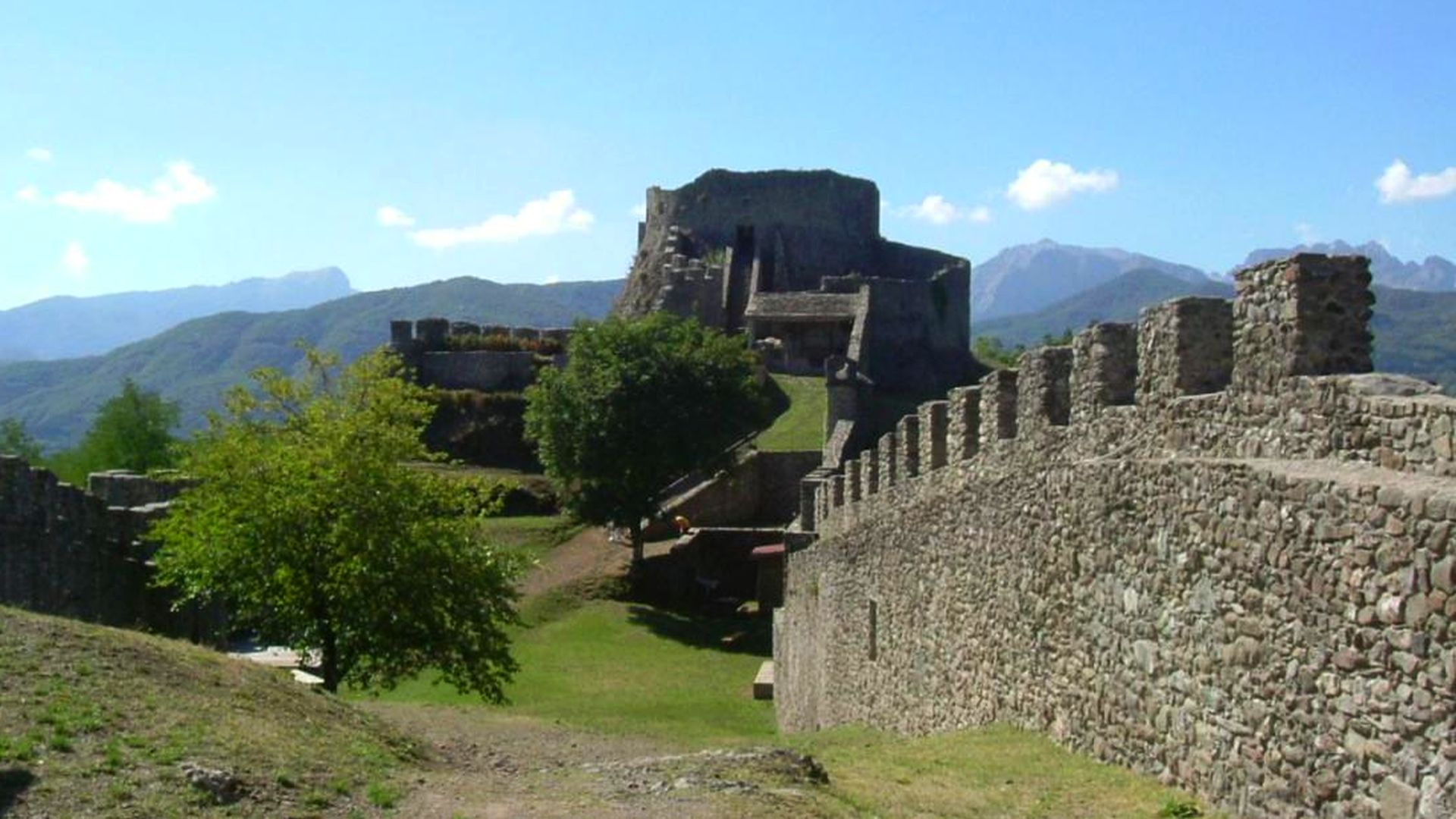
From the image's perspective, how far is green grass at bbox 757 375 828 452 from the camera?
51344mm

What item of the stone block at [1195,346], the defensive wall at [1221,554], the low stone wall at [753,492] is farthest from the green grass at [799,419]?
the stone block at [1195,346]

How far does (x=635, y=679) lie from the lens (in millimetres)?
32469

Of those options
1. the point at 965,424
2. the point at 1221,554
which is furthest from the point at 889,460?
the point at 1221,554

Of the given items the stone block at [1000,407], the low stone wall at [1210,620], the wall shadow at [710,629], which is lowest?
the wall shadow at [710,629]

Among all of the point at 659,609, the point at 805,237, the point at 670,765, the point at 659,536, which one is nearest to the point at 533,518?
the point at 659,536

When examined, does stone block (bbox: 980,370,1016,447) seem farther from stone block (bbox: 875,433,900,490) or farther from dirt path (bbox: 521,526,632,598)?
dirt path (bbox: 521,526,632,598)

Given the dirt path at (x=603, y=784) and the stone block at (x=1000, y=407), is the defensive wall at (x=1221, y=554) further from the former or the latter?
the dirt path at (x=603, y=784)

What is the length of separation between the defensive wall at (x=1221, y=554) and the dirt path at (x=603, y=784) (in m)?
2.48

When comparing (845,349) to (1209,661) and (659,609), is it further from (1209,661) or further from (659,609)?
(1209,661)

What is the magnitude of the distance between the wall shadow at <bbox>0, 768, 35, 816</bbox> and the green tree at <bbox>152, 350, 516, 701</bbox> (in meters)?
11.7

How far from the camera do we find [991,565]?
50.6ft

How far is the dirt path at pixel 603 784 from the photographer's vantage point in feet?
32.3

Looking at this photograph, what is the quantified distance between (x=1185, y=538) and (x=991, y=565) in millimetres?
5099

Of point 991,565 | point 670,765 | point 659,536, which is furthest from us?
point 659,536
